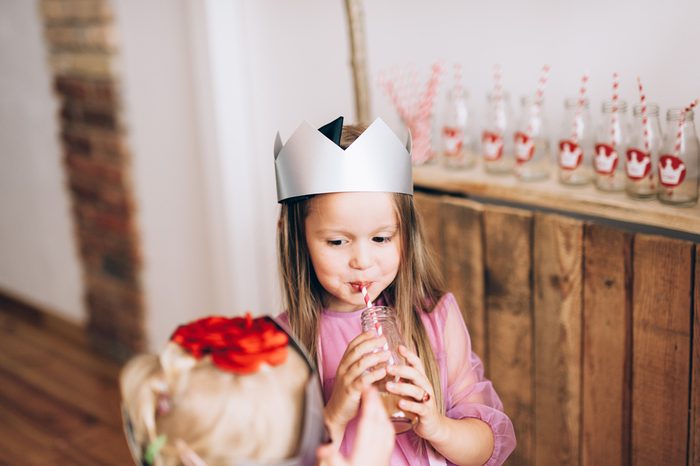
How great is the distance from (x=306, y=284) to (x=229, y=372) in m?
0.46

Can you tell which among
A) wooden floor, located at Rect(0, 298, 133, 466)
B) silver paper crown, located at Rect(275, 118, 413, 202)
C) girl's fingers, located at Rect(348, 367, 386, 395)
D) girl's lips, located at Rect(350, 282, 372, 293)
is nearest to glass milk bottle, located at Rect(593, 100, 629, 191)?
silver paper crown, located at Rect(275, 118, 413, 202)

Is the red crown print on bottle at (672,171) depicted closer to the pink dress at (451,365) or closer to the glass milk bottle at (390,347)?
the pink dress at (451,365)

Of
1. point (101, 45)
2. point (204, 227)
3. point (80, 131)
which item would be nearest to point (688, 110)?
point (204, 227)

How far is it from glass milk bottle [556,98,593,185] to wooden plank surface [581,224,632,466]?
0.43ft

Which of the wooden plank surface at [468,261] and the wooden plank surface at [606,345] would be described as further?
the wooden plank surface at [468,261]

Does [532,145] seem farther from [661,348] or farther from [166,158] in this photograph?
[166,158]

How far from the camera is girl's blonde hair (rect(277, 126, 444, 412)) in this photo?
133 cm

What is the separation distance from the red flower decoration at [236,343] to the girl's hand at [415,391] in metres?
0.21

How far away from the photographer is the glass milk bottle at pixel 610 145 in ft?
4.97

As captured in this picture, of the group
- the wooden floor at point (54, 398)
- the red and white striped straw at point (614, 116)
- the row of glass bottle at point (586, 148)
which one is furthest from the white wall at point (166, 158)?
the red and white striped straw at point (614, 116)

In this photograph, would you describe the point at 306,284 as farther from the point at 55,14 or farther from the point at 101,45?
the point at 55,14

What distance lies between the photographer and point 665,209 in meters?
1.40

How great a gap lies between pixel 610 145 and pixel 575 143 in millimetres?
70

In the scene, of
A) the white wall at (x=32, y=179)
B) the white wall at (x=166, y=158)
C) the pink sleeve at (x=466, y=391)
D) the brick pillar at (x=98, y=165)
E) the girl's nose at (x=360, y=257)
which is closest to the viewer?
the girl's nose at (x=360, y=257)
